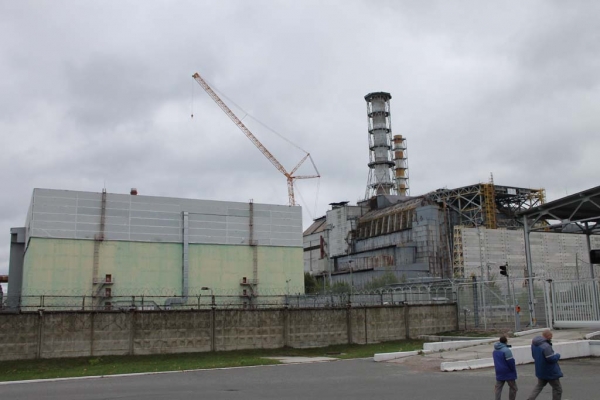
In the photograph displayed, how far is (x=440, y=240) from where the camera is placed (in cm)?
8744

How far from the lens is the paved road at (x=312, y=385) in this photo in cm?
1508

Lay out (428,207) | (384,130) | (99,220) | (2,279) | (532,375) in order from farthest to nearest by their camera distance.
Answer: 1. (384,130)
2. (428,207)
3. (2,279)
4. (99,220)
5. (532,375)

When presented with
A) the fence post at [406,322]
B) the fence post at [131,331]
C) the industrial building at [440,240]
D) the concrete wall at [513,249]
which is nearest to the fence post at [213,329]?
the fence post at [131,331]

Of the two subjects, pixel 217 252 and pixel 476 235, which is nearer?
pixel 217 252

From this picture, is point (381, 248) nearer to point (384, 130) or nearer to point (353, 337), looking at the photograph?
point (384, 130)

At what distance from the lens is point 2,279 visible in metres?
79.2

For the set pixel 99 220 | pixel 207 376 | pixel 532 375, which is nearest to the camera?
pixel 532 375

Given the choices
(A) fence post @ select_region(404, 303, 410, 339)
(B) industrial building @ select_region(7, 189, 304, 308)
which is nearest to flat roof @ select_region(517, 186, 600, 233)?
(A) fence post @ select_region(404, 303, 410, 339)

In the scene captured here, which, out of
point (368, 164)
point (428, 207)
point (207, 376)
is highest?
point (368, 164)

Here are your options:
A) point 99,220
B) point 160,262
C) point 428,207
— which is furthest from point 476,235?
point 99,220

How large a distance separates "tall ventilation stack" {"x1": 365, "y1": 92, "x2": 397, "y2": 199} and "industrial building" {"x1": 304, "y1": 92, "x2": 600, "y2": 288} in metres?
7.00

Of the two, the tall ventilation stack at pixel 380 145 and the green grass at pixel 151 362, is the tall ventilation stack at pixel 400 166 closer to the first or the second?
the tall ventilation stack at pixel 380 145

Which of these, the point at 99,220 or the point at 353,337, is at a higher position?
the point at 99,220

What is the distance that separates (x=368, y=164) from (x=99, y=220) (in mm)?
67598
